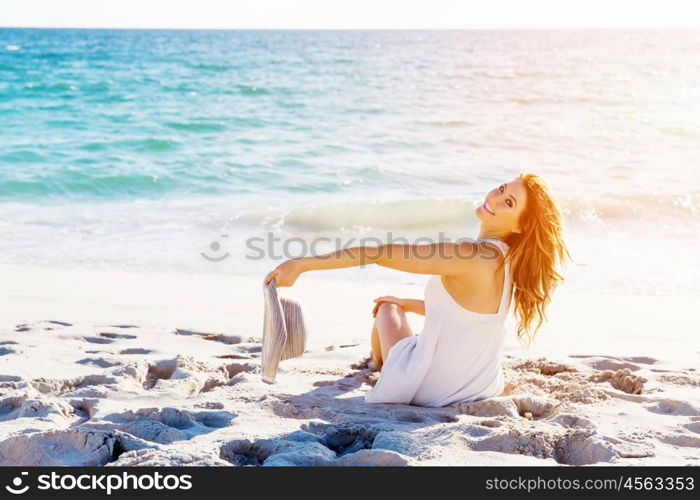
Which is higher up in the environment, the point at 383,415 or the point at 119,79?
the point at 119,79

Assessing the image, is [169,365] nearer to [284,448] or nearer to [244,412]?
[244,412]

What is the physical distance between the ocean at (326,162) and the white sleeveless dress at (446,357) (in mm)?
3081

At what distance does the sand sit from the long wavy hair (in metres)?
0.62

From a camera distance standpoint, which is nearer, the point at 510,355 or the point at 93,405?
the point at 93,405

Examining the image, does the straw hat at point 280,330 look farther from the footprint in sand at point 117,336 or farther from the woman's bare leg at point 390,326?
the footprint in sand at point 117,336

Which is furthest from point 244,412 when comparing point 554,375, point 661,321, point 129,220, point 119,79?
point 119,79

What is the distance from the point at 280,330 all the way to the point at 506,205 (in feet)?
3.91

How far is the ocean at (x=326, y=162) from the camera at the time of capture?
8234 millimetres

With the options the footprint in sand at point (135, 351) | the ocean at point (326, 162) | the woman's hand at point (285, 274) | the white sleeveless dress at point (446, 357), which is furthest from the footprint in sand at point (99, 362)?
the ocean at point (326, 162)

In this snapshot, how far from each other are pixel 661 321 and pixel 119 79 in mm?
21443

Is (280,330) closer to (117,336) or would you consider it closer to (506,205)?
(506,205)

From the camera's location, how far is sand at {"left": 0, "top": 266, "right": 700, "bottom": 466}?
305cm

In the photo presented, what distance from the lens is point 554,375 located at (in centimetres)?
431
